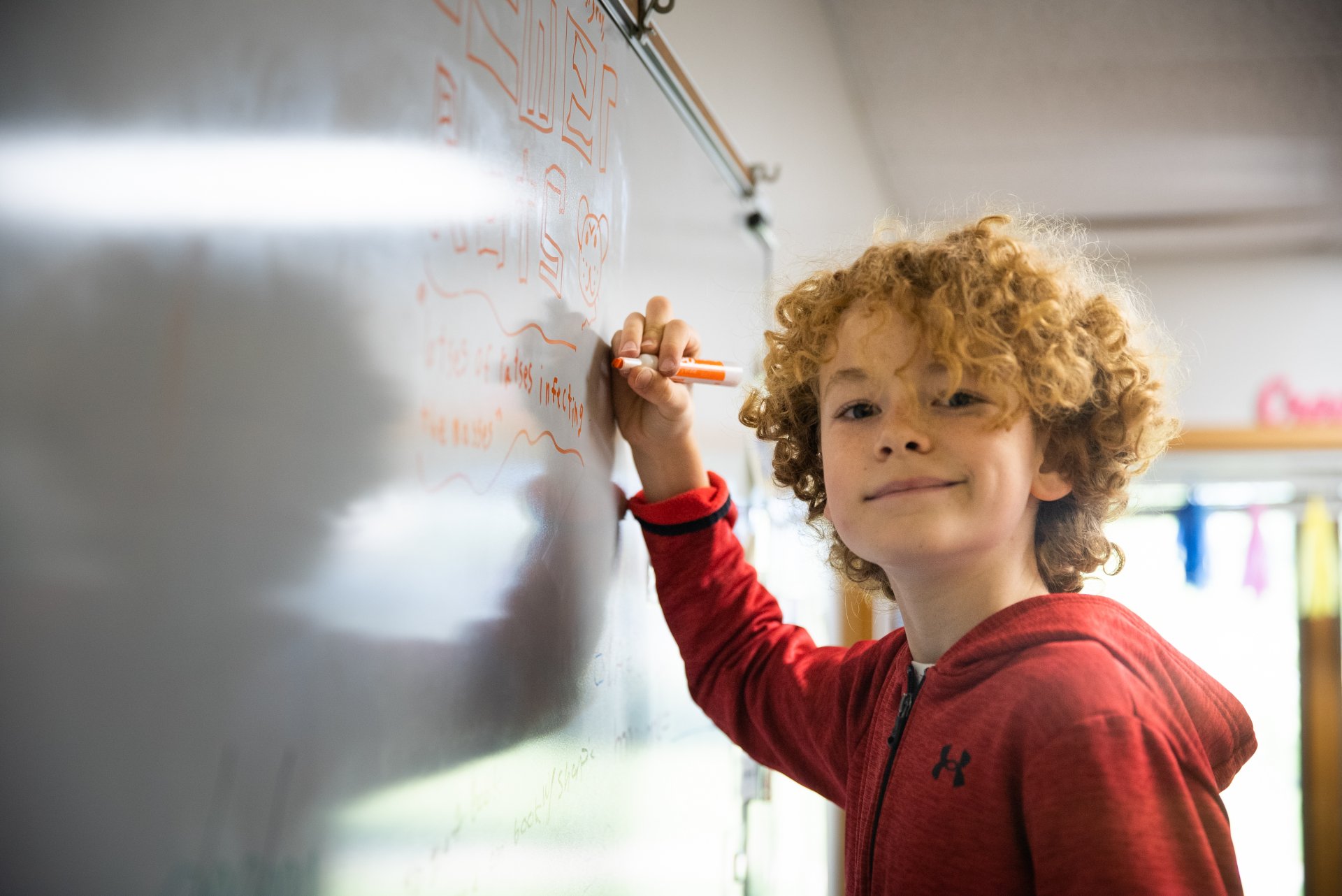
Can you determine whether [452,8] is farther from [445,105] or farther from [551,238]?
[551,238]

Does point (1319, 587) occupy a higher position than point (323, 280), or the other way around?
point (323, 280)

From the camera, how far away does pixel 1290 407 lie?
311cm

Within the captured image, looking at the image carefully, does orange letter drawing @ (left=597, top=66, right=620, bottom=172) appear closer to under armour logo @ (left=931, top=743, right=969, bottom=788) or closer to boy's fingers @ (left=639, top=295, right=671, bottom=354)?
boy's fingers @ (left=639, top=295, right=671, bottom=354)

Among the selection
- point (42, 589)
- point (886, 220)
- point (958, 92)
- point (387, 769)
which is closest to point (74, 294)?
point (42, 589)

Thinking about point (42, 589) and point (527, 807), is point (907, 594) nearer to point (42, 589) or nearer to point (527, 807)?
point (527, 807)

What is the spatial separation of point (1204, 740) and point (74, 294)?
75 cm

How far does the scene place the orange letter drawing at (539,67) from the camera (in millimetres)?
696

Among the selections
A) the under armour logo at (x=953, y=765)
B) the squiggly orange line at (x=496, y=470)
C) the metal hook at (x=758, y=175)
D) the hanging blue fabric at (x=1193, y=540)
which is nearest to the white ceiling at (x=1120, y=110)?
the metal hook at (x=758, y=175)

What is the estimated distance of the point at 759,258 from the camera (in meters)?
1.45

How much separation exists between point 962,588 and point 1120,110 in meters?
1.91

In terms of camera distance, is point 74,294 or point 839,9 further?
point 839,9

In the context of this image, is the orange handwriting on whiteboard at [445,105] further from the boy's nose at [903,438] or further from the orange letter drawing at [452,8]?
the boy's nose at [903,438]

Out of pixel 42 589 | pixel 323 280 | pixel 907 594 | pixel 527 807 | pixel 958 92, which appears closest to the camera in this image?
pixel 42 589

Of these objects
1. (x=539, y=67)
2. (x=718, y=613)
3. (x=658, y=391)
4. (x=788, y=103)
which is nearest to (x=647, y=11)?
(x=539, y=67)
